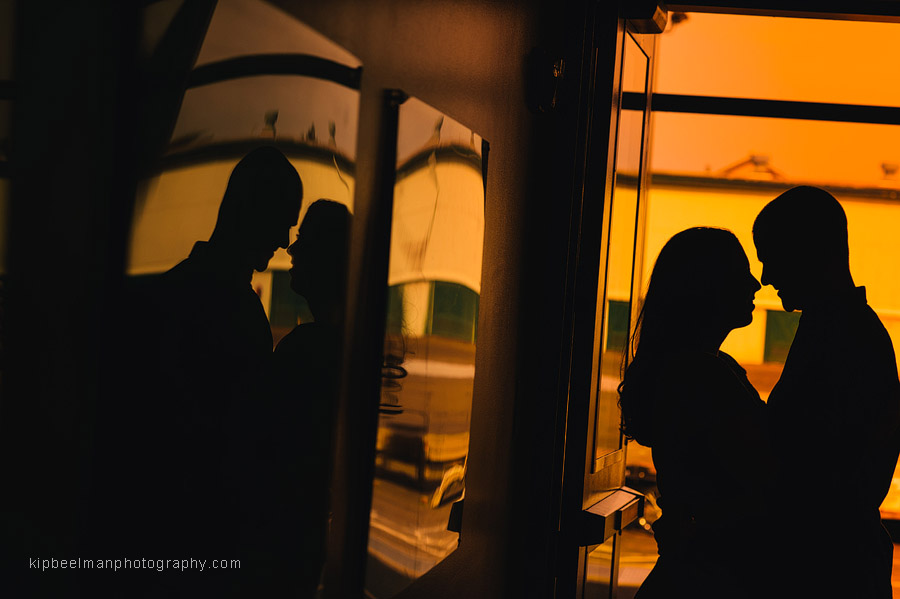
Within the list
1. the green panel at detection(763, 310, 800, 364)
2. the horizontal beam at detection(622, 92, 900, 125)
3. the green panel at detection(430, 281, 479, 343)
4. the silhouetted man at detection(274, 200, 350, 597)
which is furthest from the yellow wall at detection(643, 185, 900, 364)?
the silhouetted man at detection(274, 200, 350, 597)

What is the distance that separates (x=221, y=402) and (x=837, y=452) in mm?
1376

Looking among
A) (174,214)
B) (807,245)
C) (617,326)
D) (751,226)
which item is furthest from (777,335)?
(174,214)

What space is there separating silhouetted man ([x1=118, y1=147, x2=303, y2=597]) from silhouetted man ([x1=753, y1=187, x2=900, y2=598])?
3.95 ft

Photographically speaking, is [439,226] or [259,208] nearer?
[259,208]

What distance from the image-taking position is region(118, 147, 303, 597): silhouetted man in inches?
30.4

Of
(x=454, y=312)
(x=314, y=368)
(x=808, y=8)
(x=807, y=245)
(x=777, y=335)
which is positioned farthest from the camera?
(x=777, y=335)

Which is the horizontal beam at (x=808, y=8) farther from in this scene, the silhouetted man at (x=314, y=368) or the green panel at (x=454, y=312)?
the silhouetted man at (x=314, y=368)

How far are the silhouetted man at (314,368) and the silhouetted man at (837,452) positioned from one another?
1.05m

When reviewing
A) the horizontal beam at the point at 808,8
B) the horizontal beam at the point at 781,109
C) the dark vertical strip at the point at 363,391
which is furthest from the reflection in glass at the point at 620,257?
the horizontal beam at the point at 781,109

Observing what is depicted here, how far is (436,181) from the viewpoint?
147 centimetres

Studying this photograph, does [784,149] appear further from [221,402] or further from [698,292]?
[221,402]

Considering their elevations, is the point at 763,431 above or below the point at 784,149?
below

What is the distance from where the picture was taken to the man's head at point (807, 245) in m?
1.88

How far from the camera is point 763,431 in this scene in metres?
1.66
